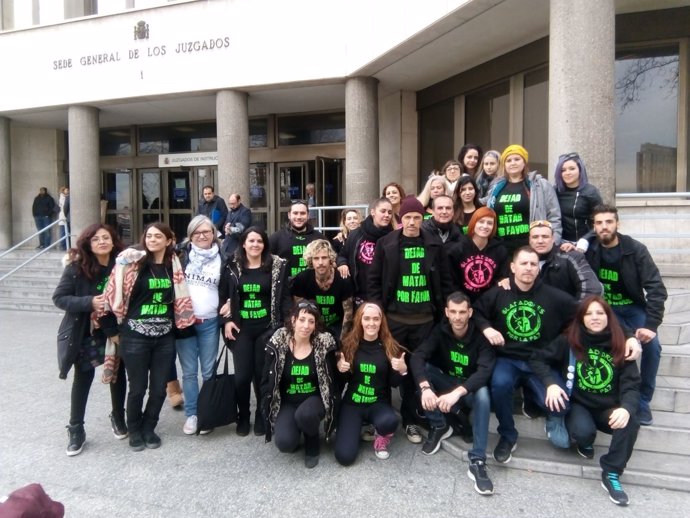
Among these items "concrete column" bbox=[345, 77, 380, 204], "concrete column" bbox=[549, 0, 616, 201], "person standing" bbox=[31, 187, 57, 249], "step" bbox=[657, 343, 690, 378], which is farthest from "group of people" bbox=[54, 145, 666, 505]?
"person standing" bbox=[31, 187, 57, 249]

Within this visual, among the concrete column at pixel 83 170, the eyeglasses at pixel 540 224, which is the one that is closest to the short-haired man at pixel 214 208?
Answer: the concrete column at pixel 83 170

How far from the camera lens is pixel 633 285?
150 inches

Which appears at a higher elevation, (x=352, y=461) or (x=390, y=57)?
(x=390, y=57)

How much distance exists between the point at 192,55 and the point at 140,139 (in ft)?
15.8

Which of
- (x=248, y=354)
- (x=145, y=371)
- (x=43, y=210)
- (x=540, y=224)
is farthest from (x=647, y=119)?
(x=43, y=210)

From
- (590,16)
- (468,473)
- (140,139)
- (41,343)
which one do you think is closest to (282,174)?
(140,139)

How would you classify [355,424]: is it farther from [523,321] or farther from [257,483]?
[523,321]

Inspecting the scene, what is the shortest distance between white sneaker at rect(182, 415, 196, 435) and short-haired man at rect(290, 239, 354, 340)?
1350 millimetres

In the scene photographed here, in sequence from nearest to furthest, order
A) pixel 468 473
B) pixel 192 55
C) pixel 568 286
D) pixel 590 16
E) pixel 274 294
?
pixel 468 473
pixel 568 286
pixel 274 294
pixel 590 16
pixel 192 55

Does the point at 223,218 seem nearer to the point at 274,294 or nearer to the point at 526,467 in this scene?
the point at 274,294

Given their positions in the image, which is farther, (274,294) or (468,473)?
(274,294)

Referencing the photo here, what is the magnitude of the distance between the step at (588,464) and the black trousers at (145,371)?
2.32 meters

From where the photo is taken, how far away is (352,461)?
362cm

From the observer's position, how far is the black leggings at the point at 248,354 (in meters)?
4.12
